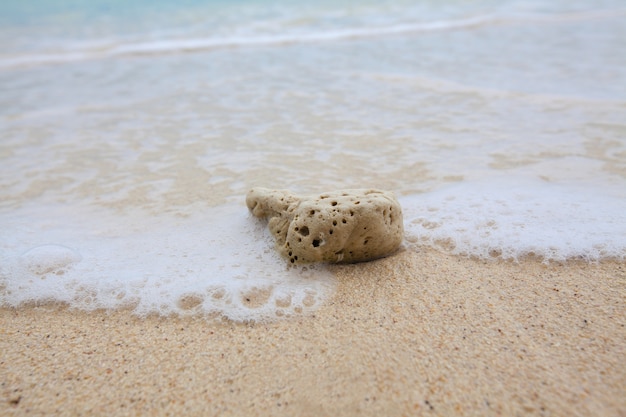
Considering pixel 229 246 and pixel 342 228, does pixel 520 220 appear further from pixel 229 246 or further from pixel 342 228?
pixel 229 246

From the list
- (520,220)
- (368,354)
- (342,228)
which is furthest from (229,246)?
(520,220)

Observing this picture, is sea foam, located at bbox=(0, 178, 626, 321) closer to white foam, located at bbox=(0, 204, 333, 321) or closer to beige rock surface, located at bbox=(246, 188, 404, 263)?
white foam, located at bbox=(0, 204, 333, 321)

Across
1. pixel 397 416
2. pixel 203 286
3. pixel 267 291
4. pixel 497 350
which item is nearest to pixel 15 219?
pixel 203 286

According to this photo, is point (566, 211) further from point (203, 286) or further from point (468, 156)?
point (203, 286)

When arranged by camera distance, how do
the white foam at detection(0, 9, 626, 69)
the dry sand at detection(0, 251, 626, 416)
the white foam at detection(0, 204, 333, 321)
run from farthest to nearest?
the white foam at detection(0, 9, 626, 69) → the white foam at detection(0, 204, 333, 321) → the dry sand at detection(0, 251, 626, 416)

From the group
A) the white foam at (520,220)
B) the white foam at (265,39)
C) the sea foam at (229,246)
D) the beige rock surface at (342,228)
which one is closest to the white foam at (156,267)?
the sea foam at (229,246)

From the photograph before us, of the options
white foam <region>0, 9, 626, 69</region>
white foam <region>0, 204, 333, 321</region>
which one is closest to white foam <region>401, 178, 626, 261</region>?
white foam <region>0, 204, 333, 321</region>
